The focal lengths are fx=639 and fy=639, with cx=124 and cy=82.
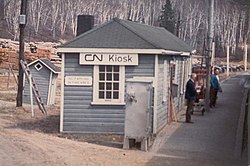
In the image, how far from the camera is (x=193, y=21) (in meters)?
115

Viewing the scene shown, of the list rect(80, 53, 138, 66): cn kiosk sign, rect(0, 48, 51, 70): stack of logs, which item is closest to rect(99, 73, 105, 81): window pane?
rect(80, 53, 138, 66): cn kiosk sign

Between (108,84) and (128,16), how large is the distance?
9735 cm

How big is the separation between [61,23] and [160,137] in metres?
89.8

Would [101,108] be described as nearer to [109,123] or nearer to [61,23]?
[109,123]

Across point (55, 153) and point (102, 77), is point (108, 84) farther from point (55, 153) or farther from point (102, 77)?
point (55, 153)

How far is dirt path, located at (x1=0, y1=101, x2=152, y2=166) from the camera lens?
45.4 feet

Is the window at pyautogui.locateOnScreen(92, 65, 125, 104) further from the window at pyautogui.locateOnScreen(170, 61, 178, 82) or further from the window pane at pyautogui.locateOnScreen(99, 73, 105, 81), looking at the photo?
A: the window at pyautogui.locateOnScreen(170, 61, 178, 82)

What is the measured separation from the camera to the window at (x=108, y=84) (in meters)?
18.9

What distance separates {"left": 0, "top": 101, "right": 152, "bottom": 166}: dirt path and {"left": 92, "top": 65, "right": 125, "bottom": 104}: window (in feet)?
6.01

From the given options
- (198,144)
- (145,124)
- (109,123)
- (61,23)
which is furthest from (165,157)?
(61,23)

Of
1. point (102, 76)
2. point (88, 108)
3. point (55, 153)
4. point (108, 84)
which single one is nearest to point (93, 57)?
point (102, 76)

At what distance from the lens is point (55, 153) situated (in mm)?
14977

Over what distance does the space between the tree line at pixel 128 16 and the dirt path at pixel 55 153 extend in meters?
83.5

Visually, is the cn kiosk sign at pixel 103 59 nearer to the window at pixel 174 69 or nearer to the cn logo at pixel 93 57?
the cn logo at pixel 93 57
